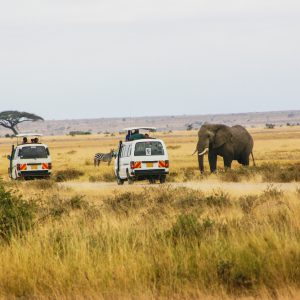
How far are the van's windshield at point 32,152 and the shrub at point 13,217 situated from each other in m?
23.6

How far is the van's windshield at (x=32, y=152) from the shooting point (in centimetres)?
3947

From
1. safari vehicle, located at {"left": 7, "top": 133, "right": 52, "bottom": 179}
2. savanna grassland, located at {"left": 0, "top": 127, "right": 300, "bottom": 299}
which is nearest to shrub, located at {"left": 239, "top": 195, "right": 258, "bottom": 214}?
savanna grassland, located at {"left": 0, "top": 127, "right": 300, "bottom": 299}

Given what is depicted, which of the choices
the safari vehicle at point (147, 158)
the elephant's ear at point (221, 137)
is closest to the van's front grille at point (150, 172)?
the safari vehicle at point (147, 158)

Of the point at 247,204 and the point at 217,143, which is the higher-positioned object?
the point at 247,204

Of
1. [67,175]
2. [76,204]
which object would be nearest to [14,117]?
[67,175]

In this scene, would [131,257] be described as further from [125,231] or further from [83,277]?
[125,231]

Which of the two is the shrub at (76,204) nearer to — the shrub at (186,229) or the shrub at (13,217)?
the shrub at (13,217)

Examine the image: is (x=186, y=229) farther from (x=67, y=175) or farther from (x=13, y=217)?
(x=67, y=175)

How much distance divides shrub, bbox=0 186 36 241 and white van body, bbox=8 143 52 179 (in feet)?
76.9

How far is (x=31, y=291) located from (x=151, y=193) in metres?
14.9

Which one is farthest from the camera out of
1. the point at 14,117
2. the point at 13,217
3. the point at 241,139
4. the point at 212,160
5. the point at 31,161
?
the point at 14,117

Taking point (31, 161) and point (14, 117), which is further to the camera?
point (14, 117)

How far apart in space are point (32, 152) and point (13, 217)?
24.8 meters

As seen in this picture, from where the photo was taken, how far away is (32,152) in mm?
39625
